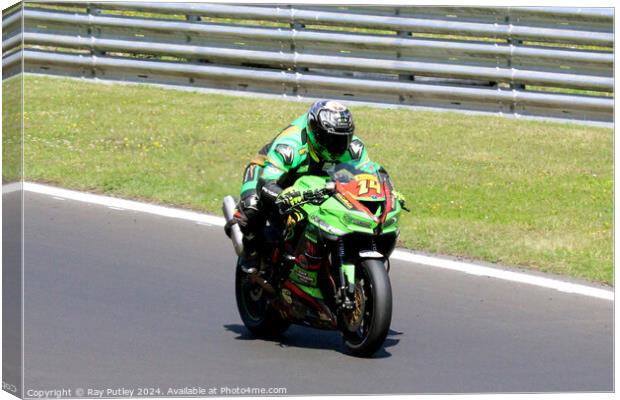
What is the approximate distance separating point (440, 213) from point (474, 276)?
186 cm

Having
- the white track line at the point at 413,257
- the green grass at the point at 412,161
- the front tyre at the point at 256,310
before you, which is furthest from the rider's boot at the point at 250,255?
the green grass at the point at 412,161

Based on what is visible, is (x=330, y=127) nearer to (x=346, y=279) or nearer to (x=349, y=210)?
(x=349, y=210)

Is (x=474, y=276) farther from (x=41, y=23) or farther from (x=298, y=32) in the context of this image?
(x=41, y=23)

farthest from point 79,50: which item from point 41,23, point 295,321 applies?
point 295,321

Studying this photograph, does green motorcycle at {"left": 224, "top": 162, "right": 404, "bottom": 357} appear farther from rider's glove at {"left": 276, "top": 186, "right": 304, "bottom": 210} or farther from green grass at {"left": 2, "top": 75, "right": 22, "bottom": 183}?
green grass at {"left": 2, "top": 75, "right": 22, "bottom": 183}

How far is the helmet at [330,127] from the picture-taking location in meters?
8.72

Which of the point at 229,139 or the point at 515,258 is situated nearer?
the point at 515,258

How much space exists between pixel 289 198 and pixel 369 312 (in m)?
0.83

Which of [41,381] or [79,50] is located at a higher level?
[79,50]

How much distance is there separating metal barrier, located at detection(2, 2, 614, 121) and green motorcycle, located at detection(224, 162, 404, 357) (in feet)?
17.2

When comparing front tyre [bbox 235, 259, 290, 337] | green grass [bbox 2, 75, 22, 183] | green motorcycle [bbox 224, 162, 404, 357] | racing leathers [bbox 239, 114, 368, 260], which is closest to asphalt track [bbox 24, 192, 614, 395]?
front tyre [bbox 235, 259, 290, 337]

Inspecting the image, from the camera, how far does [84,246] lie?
11.9 m

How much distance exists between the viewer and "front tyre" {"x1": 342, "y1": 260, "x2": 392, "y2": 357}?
8391 millimetres

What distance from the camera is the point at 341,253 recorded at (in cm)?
862
